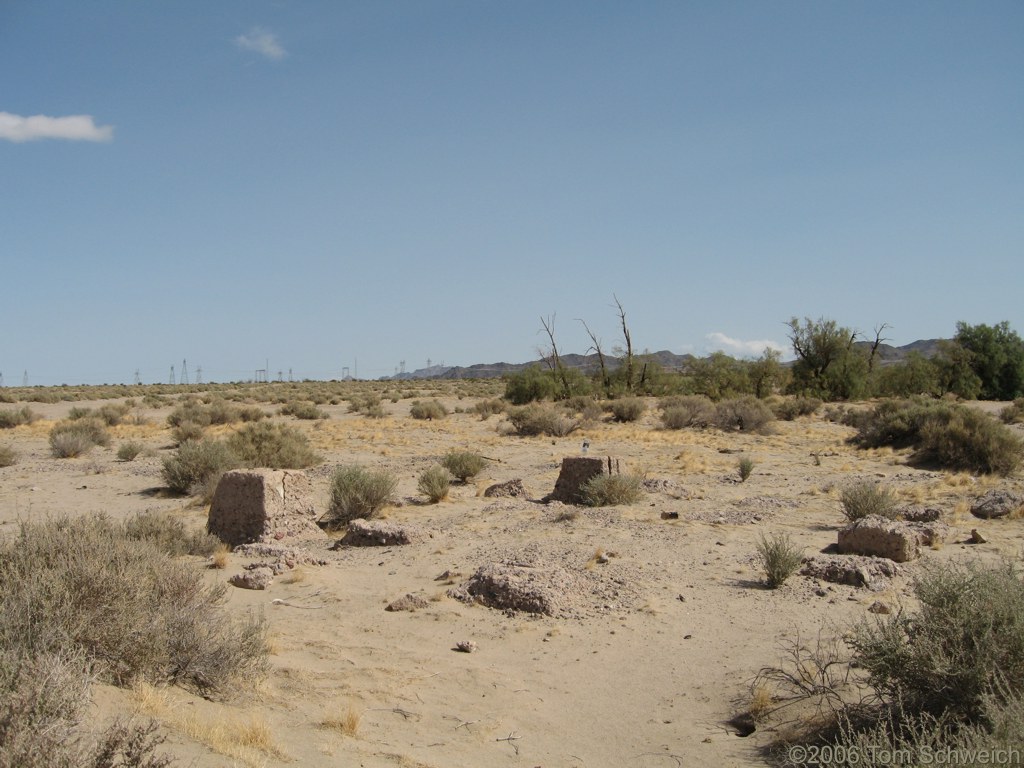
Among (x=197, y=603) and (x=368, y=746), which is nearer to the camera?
(x=368, y=746)

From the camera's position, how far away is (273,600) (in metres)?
8.85

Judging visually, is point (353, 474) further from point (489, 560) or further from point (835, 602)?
point (835, 602)

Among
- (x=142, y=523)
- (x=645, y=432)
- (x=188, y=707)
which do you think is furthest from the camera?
(x=645, y=432)

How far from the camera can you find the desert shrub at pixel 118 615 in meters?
4.87

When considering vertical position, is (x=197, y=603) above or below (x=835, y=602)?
above

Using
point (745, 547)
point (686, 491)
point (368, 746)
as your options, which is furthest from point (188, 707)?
point (686, 491)

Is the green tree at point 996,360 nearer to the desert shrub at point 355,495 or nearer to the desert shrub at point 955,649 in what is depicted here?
the desert shrub at point 355,495

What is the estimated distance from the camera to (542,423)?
28.1m

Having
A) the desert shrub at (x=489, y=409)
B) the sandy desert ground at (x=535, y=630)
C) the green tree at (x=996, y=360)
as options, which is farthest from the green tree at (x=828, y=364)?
the sandy desert ground at (x=535, y=630)

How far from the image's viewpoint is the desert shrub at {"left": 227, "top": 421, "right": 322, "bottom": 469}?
18688 mm

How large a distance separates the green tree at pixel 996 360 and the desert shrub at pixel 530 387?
24524 mm

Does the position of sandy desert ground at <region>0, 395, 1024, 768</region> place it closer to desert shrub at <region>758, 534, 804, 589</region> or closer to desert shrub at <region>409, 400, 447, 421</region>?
desert shrub at <region>758, 534, 804, 589</region>

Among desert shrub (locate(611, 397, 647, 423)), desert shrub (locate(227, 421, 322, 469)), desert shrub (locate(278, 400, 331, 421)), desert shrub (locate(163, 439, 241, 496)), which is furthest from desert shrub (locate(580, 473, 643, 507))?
desert shrub (locate(278, 400, 331, 421))

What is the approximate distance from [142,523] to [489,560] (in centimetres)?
475
